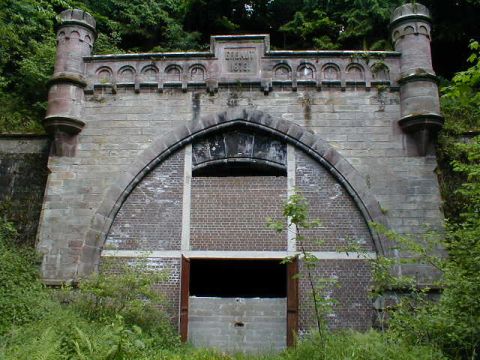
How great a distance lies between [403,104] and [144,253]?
20.8 ft

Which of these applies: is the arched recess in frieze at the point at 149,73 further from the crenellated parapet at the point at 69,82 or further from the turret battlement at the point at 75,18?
the turret battlement at the point at 75,18

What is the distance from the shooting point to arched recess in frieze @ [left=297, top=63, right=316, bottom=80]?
43.1ft

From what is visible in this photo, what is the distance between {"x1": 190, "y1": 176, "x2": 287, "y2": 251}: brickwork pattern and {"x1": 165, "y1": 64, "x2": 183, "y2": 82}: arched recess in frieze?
2381 mm

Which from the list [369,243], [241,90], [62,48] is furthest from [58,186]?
[369,243]

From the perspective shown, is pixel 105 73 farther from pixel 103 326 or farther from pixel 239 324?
pixel 239 324

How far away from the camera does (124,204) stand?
1252 cm

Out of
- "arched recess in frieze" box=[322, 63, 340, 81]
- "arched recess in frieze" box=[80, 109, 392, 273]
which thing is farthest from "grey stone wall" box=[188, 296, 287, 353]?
"arched recess in frieze" box=[322, 63, 340, 81]

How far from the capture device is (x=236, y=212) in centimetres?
1244

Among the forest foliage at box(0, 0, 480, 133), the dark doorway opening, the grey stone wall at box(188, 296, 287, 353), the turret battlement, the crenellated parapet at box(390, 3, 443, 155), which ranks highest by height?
the forest foliage at box(0, 0, 480, 133)

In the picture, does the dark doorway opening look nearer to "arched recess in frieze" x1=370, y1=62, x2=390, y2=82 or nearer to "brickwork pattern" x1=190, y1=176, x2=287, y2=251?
"brickwork pattern" x1=190, y1=176, x2=287, y2=251

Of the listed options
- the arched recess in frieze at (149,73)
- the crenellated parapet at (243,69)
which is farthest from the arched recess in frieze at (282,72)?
the arched recess in frieze at (149,73)

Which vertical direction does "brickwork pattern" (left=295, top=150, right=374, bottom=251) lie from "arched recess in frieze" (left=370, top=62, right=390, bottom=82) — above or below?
below

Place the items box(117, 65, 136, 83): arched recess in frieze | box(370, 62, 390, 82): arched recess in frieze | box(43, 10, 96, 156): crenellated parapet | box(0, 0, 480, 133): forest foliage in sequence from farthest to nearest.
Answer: box(0, 0, 480, 133): forest foliage
box(117, 65, 136, 83): arched recess in frieze
box(370, 62, 390, 82): arched recess in frieze
box(43, 10, 96, 156): crenellated parapet

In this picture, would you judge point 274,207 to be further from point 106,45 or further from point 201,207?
point 106,45
